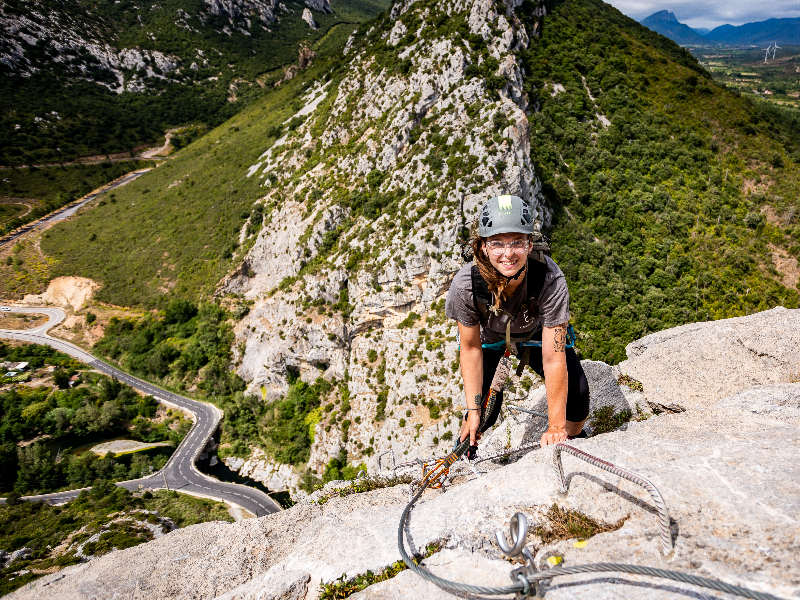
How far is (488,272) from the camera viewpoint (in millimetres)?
4547

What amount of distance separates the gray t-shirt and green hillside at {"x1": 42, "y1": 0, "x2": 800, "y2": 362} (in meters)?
27.1

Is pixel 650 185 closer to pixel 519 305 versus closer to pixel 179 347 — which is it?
pixel 519 305

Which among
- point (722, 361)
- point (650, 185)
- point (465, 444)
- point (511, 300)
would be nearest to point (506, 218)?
point (511, 300)

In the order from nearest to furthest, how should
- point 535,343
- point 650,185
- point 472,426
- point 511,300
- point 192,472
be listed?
point 511,300
point 472,426
point 535,343
point 650,185
point 192,472

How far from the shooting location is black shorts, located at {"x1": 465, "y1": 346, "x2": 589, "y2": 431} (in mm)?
5922

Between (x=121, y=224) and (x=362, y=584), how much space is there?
85264 mm

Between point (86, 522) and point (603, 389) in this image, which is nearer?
point (603, 389)

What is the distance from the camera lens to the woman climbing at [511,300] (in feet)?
14.3

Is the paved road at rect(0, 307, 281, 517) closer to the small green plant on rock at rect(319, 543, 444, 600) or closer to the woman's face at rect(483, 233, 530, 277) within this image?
the small green plant on rock at rect(319, 543, 444, 600)

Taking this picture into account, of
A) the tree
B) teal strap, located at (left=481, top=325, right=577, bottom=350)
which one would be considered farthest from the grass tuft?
the tree

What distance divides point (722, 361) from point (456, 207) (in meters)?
24.0

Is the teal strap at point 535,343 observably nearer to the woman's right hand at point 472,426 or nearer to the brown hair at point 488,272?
the woman's right hand at point 472,426

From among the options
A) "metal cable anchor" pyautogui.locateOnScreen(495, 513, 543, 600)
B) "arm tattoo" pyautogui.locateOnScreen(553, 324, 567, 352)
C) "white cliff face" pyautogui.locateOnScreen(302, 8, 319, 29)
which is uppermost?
"white cliff face" pyautogui.locateOnScreen(302, 8, 319, 29)

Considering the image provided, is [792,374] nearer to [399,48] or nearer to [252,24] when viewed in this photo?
[399,48]
